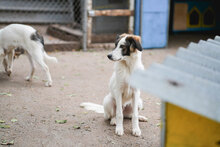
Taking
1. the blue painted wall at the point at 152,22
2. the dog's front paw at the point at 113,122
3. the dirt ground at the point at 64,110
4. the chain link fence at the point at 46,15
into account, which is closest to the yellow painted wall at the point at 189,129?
the dirt ground at the point at 64,110

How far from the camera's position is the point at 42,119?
4336mm

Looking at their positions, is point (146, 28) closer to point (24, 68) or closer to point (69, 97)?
point (24, 68)

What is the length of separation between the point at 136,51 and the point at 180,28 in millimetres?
10784

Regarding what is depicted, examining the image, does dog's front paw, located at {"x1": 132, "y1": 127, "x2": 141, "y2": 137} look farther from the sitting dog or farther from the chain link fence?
the chain link fence

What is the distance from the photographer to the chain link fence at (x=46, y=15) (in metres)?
11.3

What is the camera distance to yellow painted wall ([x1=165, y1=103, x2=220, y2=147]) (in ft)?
6.51

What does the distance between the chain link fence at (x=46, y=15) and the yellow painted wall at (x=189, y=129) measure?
896 cm

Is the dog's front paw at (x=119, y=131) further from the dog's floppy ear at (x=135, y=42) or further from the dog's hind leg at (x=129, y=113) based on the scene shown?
the dog's floppy ear at (x=135, y=42)

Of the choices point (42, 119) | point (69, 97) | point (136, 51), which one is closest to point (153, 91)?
point (136, 51)

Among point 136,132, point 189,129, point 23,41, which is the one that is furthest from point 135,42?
point 23,41

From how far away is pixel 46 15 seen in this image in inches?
473

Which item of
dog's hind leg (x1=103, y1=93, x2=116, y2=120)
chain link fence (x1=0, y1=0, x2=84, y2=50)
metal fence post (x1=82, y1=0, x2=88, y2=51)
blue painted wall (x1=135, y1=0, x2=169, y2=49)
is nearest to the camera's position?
dog's hind leg (x1=103, y1=93, x2=116, y2=120)

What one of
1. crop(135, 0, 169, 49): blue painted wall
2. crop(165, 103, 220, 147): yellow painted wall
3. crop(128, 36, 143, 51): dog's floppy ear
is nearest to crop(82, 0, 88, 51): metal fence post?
crop(135, 0, 169, 49): blue painted wall

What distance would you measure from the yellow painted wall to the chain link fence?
29.4 feet
